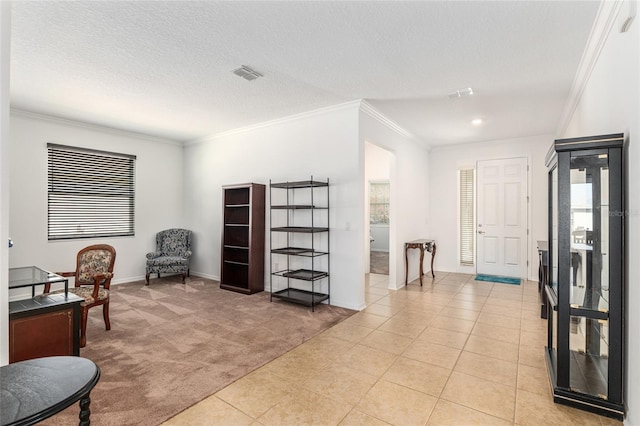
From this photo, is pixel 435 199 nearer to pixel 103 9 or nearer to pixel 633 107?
pixel 633 107

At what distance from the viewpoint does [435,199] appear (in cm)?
696

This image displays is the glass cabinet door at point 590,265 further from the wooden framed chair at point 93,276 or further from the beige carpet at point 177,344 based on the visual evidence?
the wooden framed chair at point 93,276

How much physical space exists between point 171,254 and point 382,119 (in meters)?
4.60

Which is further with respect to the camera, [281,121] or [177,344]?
[281,121]

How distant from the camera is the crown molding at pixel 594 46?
2135 millimetres

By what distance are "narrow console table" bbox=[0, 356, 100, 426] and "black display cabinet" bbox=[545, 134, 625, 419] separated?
2.70 meters

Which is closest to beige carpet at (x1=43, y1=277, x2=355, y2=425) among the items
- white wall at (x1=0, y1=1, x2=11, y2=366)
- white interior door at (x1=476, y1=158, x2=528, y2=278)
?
white wall at (x1=0, y1=1, x2=11, y2=366)

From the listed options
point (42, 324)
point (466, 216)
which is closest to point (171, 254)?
point (42, 324)

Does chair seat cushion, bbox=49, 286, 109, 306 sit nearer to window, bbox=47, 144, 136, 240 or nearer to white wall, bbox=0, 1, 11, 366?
white wall, bbox=0, 1, 11, 366

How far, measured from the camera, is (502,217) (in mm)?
6203

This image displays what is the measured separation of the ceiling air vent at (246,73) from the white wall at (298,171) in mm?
1333

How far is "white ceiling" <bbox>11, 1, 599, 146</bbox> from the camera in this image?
2.28 meters

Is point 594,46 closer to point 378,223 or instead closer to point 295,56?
point 295,56

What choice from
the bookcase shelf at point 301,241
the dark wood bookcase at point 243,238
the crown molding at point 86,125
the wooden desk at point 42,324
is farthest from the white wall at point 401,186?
the crown molding at point 86,125
